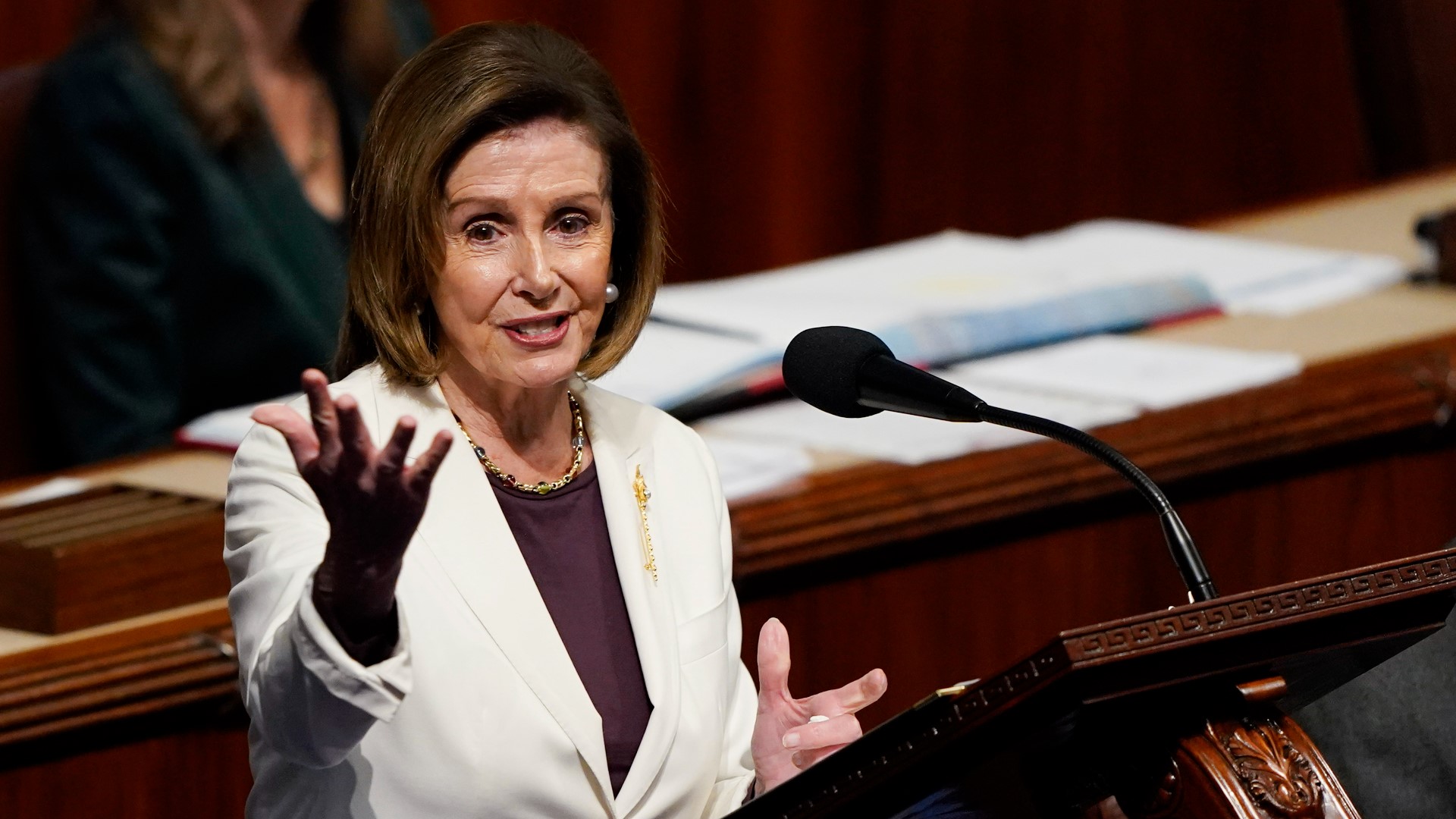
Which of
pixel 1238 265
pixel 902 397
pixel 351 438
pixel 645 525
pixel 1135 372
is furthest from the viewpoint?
pixel 1238 265

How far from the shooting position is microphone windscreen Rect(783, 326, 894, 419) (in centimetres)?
144

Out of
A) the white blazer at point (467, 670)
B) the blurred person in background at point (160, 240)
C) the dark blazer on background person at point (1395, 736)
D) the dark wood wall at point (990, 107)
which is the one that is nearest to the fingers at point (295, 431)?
the white blazer at point (467, 670)

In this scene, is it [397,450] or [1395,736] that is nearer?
[397,450]

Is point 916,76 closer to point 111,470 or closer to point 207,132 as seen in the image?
point 207,132

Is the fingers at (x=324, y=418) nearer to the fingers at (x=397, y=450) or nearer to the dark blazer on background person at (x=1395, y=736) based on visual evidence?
the fingers at (x=397, y=450)

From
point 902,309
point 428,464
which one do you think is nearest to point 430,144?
point 428,464

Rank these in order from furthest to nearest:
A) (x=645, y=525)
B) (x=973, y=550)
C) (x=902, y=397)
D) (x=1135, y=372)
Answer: (x=1135, y=372) < (x=973, y=550) < (x=645, y=525) < (x=902, y=397)

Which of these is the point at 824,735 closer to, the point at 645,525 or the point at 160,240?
the point at 645,525

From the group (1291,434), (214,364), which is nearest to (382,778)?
(1291,434)

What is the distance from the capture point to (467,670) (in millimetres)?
1466

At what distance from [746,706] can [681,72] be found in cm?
252

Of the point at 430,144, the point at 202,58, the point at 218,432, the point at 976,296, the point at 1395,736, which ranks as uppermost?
the point at 202,58

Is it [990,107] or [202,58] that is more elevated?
[202,58]

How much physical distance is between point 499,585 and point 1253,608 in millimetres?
615
